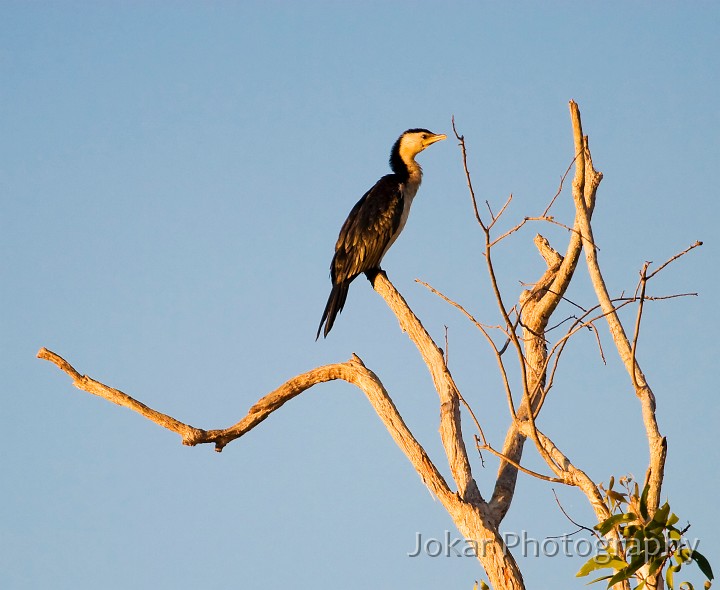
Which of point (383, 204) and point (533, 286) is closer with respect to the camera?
point (533, 286)

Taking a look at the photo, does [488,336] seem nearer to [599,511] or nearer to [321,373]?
[599,511]

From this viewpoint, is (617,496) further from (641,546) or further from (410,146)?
(410,146)

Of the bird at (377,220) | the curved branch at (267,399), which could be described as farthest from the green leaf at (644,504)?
the bird at (377,220)

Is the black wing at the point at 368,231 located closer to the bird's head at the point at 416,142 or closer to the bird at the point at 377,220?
the bird at the point at 377,220

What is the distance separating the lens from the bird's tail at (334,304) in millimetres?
6699

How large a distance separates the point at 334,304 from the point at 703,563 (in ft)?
12.2

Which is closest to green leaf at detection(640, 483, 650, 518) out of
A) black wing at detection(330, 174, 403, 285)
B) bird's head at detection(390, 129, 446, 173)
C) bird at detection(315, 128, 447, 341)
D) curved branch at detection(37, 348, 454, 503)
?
curved branch at detection(37, 348, 454, 503)

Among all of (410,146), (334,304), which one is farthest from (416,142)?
(334,304)

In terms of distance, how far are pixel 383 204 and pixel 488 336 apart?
12.1ft

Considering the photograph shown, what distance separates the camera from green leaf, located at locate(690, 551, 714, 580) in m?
3.46

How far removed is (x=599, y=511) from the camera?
4.06m

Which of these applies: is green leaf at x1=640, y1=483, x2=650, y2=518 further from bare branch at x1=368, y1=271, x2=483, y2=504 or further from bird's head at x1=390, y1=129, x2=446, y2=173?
bird's head at x1=390, y1=129, x2=446, y2=173

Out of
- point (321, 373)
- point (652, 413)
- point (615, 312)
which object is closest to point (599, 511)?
point (652, 413)

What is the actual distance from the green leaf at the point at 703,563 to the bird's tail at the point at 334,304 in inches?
136
